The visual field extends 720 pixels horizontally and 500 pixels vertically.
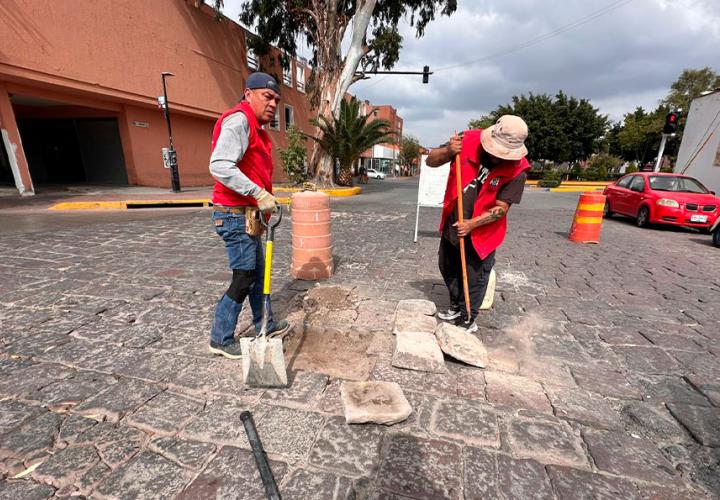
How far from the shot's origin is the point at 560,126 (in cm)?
3316

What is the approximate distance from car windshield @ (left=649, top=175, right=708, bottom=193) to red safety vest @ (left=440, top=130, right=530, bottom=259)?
1014cm

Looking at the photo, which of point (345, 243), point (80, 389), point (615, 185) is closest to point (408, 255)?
point (345, 243)

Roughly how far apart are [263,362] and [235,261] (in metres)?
0.78

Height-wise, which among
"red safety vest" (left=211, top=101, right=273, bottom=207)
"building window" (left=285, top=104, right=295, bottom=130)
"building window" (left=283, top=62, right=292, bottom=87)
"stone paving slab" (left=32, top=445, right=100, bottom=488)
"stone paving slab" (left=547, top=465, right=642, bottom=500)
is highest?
"building window" (left=283, top=62, right=292, bottom=87)

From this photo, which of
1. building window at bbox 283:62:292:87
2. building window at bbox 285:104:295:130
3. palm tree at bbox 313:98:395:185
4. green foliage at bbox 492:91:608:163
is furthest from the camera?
green foliage at bbox 492:91:608:163

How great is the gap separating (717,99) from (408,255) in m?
17.5

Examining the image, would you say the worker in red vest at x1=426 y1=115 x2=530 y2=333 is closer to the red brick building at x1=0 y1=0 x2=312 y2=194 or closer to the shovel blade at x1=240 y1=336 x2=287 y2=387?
the shovel blade at x1=240 y1=336 x2=287 y2=387

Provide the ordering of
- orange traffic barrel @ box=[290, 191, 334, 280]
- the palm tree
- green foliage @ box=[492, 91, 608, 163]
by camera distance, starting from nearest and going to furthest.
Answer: orange traffic barrel @ box=[290, 191, 334, 280] → the palm tree → green foliage @ box=[492, 91, 608, 163]

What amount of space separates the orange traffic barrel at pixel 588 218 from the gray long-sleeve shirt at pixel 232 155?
23.9 ft

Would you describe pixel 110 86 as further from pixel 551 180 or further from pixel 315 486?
pixel 551 180

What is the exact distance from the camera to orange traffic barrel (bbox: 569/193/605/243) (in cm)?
708

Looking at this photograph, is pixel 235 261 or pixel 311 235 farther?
pixel 311 235

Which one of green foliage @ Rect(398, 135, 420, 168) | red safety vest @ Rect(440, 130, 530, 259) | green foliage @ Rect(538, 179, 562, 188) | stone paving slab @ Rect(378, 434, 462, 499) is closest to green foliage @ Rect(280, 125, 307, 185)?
red safety vest @ Rect(440, 130, 530, 259)

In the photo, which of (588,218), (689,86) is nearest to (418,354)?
(588,218)
